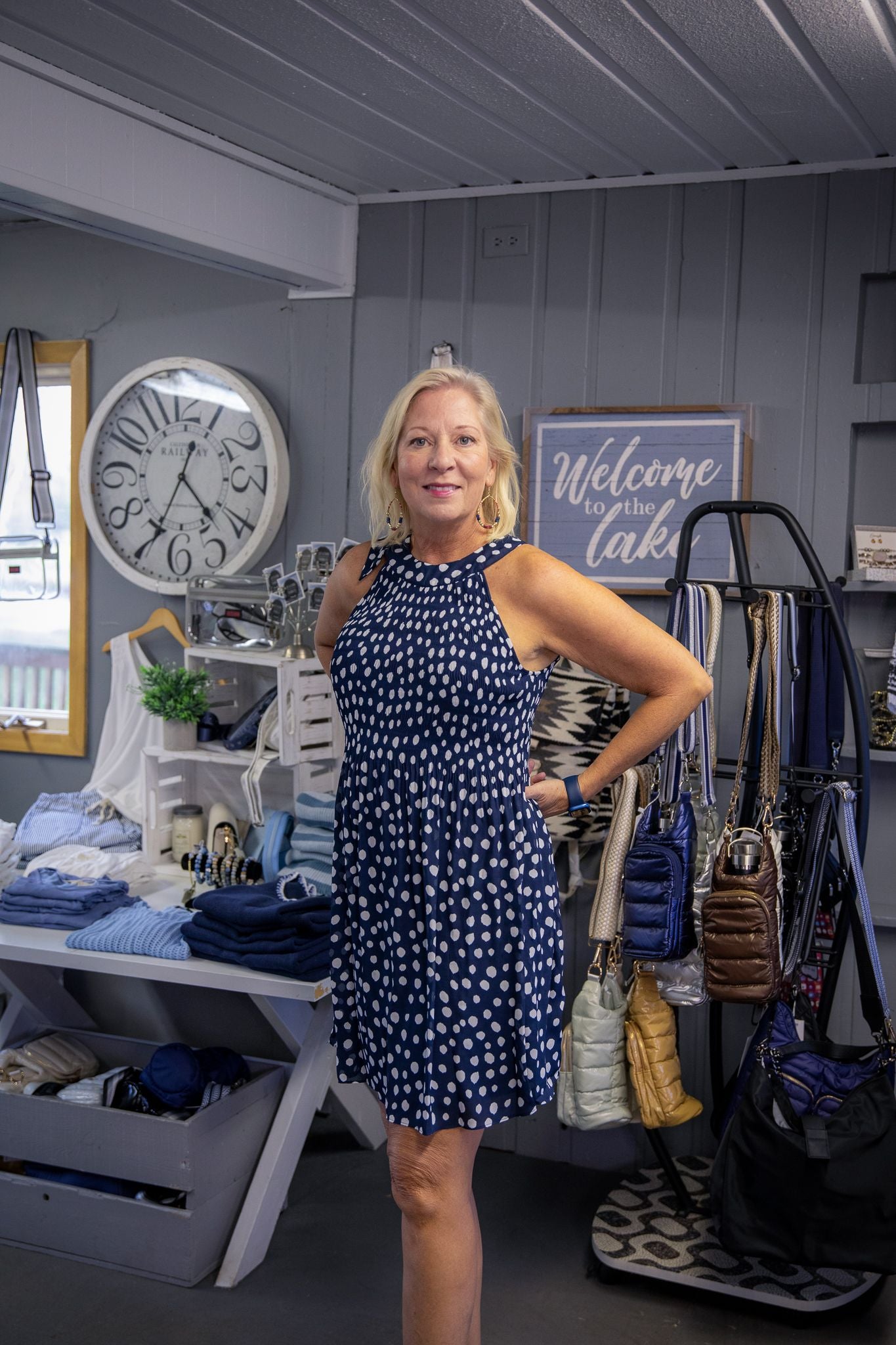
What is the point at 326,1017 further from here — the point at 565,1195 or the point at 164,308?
the point at 164,308

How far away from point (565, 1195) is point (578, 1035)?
622 mm

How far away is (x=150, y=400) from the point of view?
357 centimetres

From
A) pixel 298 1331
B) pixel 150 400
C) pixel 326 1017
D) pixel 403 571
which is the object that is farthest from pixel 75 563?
pixel 298 1331

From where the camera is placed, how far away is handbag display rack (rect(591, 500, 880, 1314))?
8.29ft

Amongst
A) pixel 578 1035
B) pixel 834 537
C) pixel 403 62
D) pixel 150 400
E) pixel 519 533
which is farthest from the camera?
pixel 150 400

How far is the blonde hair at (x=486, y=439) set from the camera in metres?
2.02

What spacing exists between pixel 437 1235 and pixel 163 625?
2.15 m

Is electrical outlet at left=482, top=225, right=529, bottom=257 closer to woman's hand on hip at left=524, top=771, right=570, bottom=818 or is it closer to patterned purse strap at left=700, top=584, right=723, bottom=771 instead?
patterned purse strap at left=700, top=584, right=723, bottom=771

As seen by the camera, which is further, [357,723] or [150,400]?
[150,400]

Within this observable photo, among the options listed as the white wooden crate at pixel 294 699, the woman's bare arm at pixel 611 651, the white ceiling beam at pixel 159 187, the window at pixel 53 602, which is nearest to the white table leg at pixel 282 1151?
the white wooden crate at pixel 294 699

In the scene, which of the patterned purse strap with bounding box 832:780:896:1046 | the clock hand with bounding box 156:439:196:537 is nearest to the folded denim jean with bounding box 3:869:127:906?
the clock hand with bounding box 156:439:196:537

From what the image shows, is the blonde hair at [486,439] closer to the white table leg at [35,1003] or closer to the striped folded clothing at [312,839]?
the striped folded clothing at [312,839]

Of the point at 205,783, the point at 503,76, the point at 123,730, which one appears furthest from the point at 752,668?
the point at 123,730

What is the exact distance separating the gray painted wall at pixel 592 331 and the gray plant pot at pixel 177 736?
0.52 m
